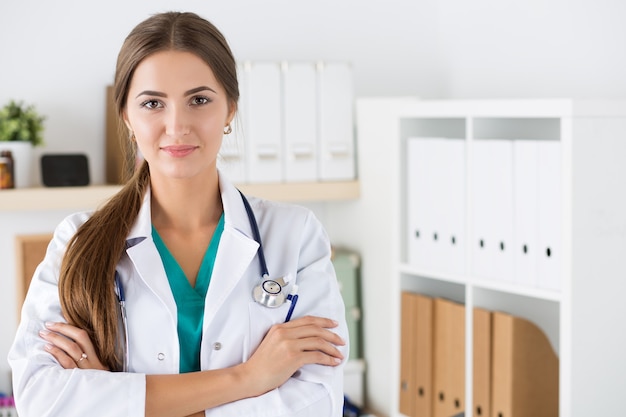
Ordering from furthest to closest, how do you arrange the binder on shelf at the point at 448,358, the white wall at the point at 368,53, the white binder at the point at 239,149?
the white binder at the point at 239,149
the white wall at the point at 368,53
the binder on shelf at the point at 448,358

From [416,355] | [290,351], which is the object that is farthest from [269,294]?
[416,355]

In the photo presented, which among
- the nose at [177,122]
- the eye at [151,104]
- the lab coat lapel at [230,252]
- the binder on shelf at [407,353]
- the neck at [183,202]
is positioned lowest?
the binder on shelf at [407,353]

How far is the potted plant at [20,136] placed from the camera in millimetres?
2834

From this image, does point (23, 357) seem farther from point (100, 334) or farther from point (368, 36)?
point (368, 36)

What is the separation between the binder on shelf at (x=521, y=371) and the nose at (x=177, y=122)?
126 cm

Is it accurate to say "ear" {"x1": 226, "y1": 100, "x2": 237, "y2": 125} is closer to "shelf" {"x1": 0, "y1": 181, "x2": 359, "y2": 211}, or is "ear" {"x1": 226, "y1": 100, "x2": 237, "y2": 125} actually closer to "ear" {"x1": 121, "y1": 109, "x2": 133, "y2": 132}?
"ear" {"x1": 121, "y1": 109, "x2": 133, "y2": 132}

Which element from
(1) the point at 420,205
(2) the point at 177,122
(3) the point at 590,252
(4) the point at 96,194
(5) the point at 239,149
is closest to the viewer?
(2) the point at 177,122

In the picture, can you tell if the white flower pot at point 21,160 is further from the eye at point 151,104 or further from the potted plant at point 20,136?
the eye at point 151,104

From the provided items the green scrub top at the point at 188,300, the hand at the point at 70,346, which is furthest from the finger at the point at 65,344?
the green scrub top at the point at 188,300

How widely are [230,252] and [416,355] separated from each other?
136 centimetres

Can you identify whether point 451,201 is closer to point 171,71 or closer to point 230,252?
point 230,252

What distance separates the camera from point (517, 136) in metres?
2.73

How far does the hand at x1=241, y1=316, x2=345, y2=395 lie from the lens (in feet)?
5.20

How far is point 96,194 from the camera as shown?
9.49 ft
